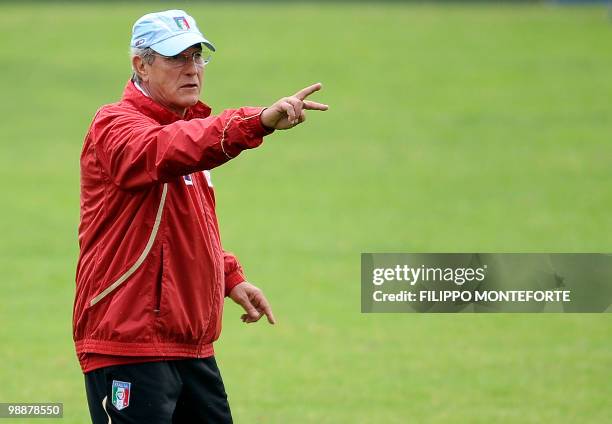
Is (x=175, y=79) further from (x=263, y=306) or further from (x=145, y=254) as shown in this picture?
(x=263, y=306)

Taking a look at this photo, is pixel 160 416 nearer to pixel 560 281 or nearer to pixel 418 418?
pixel 418 418

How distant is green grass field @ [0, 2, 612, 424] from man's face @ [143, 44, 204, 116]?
3757 millimetres

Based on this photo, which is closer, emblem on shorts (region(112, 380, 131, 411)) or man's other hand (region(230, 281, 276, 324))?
emblem on shorts (region(112, 380, 131, 411))

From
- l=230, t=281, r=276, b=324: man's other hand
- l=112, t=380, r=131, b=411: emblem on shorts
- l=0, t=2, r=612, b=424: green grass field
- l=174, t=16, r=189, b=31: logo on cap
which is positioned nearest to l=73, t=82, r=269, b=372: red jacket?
l=112, t=380, r=131, b=411: emblem on shorts

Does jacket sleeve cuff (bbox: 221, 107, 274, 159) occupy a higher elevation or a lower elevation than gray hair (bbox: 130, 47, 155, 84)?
lower

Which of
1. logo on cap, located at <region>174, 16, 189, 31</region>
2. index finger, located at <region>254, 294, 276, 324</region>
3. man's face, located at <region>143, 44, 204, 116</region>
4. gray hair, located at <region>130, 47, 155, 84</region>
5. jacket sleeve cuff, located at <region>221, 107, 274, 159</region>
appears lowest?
index finger, located at <region>254, 294, 276, 324</region>

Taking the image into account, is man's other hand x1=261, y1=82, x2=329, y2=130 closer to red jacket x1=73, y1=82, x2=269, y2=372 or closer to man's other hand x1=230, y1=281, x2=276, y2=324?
red jacket x1=73, y1=82, x2=269, y2=372

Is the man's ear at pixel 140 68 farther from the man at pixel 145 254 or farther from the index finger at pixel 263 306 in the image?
the index finger at pixel 263 306

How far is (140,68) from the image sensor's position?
5.10 meters

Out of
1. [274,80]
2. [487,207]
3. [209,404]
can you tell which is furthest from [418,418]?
[274,80]

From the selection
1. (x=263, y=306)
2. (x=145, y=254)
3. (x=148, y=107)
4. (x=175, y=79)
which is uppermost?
(x=175, y=79)

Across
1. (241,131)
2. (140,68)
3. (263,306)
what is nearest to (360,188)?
(263,306)

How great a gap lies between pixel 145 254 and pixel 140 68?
2.55 feet

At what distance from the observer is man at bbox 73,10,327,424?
16.0 feet
